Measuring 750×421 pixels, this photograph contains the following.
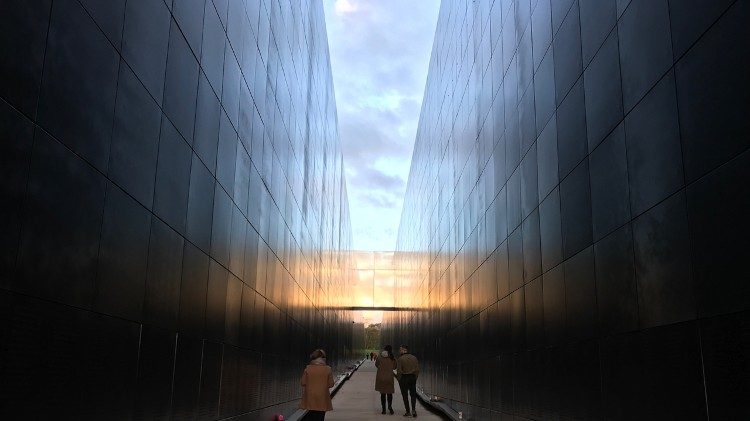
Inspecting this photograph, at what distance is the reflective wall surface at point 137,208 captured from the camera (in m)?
4.41

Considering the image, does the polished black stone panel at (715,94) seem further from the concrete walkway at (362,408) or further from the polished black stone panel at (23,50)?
the concrete walkway at (362,408)

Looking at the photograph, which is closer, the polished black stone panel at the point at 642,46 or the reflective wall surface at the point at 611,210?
the reflective wall surface at the point at 611,210

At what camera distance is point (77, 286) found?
17.0 ft

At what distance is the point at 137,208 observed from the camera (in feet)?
21.3

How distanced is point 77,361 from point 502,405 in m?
9.21

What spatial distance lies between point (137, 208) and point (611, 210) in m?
4.72

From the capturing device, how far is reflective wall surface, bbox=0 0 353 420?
A: 441cm

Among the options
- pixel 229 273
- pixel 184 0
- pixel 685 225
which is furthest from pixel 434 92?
pixel 685 225

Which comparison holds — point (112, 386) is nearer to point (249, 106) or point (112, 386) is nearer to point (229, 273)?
point (229, 273)

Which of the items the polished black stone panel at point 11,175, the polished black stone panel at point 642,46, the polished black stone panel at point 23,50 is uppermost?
the polished black stone panel at point 642,46

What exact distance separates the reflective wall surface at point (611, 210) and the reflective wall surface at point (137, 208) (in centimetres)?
457

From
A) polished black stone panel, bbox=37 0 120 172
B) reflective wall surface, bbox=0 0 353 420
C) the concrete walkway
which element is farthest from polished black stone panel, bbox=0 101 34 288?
the concrete walkway

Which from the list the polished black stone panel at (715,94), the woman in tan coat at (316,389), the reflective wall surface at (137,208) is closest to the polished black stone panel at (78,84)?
the reflective wall surface at (137,208)

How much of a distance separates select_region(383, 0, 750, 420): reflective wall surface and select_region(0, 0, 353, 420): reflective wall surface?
→ 15.0 feet
